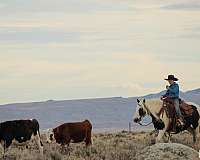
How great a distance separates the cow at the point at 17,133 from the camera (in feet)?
84.0

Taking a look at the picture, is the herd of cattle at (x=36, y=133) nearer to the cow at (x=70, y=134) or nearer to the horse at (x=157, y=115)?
the cow at (x=70, y=134)

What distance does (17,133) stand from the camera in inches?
1014

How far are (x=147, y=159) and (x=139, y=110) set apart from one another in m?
7.14

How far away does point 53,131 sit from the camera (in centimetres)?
2711

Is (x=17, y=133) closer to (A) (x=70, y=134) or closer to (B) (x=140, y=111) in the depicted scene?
(A) (x=70, y=134)

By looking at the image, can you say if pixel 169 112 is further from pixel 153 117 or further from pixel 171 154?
pixel 171 154

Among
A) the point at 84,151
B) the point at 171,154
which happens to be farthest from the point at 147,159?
the point at 84,151

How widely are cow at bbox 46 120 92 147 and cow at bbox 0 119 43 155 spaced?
0.94m

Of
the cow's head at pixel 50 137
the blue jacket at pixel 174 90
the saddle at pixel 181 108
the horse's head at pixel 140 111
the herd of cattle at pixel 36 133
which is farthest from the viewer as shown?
the cow's head at pixel 50 137

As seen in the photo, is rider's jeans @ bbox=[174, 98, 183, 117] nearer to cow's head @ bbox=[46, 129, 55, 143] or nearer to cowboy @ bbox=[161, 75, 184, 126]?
cowboy @ bbox=[161, 75, 184, 126]

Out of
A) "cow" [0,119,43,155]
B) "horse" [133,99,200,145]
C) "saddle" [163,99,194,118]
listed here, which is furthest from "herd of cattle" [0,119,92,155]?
"saddle" [163,99,194,118]

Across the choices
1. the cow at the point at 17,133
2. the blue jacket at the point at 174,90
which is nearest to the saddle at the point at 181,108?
the blue jacket at the point at 174,90

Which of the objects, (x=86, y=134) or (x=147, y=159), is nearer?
(x=147, y=159)

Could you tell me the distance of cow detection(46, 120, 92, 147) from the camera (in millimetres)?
26688
